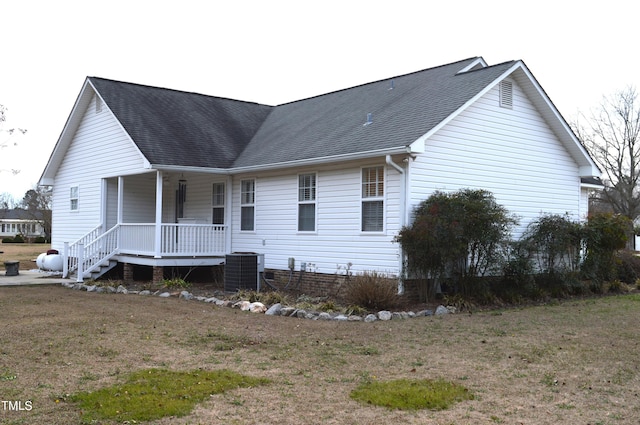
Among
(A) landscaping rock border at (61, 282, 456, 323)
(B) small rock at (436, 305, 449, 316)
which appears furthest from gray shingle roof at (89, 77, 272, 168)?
(B) small rock at (436, 305, 449, 316)

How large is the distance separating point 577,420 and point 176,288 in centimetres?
1225

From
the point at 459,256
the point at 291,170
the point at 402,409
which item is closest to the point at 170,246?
the point at 291,170

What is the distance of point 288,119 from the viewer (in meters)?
21.5

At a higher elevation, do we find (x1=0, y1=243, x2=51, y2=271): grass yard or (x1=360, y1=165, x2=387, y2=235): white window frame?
(x1=360, y1=165, x2=387, y2=235): white window frame

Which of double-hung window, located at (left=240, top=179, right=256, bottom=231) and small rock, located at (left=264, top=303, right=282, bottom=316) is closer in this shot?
small rock, located at (left=264, top=303, right=282, bottom=316)

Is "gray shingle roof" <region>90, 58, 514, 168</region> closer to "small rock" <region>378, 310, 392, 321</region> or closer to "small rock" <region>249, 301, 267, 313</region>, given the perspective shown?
"small rock" <region>378, 310, 392, 321</region>

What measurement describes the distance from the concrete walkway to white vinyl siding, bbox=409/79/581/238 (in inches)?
424

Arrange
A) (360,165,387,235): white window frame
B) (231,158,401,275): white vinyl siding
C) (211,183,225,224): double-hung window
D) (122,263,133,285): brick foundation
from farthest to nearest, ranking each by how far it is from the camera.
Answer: (211,183,225,224): double-hung window, (122,263,133,285): brick foundation, (360,165,387,235): white window frame, (231,158,401,275): white vinyl siding

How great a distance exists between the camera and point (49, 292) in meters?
15.8

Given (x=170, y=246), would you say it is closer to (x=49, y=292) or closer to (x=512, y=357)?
(x=49, y=292)

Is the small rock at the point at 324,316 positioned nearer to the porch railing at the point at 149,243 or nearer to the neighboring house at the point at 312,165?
the neighboring house at the point at 312,165

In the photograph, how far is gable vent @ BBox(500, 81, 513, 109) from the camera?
1600 centimetres

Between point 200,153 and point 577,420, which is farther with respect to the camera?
point 200,153

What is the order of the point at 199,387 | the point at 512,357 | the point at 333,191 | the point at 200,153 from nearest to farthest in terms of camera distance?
the point at 199,387
the point at 512,357
the point at 333,191
the point at 200,153
